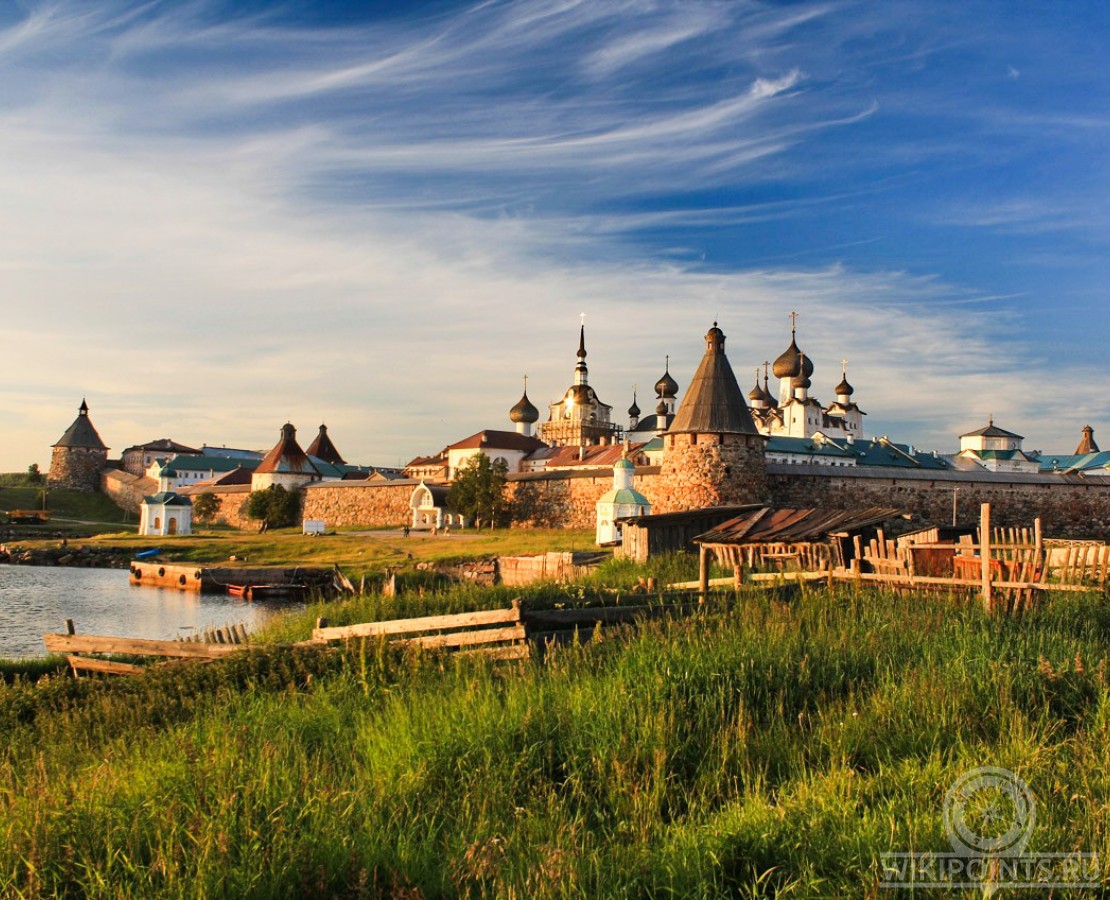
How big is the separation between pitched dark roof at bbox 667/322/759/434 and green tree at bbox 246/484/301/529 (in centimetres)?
3060

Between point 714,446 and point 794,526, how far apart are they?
378 inches

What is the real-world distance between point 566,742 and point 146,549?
127 feet

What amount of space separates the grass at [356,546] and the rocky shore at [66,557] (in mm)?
848

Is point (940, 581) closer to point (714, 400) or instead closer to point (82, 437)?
point (714, 400)

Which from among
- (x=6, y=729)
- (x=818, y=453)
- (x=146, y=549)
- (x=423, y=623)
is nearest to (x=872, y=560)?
(x=423, y=623)

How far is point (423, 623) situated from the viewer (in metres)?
8.58

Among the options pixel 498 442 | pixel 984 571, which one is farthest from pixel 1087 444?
pixel 984 571

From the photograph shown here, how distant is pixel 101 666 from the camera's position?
10289 mm

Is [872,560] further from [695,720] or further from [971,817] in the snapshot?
[971,817]

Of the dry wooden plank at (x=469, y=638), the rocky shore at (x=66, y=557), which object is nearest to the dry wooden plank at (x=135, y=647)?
the dry wooden plank at (x=469, y=638)

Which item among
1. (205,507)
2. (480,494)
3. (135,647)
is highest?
(480,494)
